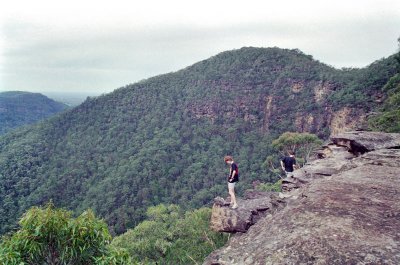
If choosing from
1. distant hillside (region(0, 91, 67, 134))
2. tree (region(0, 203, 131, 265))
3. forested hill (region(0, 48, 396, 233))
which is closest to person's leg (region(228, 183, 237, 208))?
tree (region(0, 203, 131, 265))

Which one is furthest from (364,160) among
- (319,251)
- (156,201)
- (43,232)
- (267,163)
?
(156,201)

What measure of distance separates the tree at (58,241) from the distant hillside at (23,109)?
158 m

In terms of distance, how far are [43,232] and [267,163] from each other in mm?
40574

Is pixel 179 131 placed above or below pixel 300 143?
below

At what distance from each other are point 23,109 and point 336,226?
189350mm

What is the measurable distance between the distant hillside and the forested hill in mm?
84503

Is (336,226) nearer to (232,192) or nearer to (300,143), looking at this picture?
(232,192)

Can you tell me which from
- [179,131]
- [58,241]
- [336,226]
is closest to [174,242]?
[58,241]

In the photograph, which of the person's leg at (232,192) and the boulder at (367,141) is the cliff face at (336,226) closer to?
the person's leg at (232,192)

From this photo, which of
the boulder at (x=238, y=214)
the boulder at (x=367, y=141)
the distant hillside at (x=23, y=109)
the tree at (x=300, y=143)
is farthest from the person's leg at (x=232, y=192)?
the distant hillside at (x=23, y=109)

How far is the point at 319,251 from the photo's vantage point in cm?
528

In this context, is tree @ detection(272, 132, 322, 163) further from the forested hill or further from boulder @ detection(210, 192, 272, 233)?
boulder @ detection(210, 192, 272, 233)

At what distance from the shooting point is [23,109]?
17188 cm

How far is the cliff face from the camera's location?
206 inches
